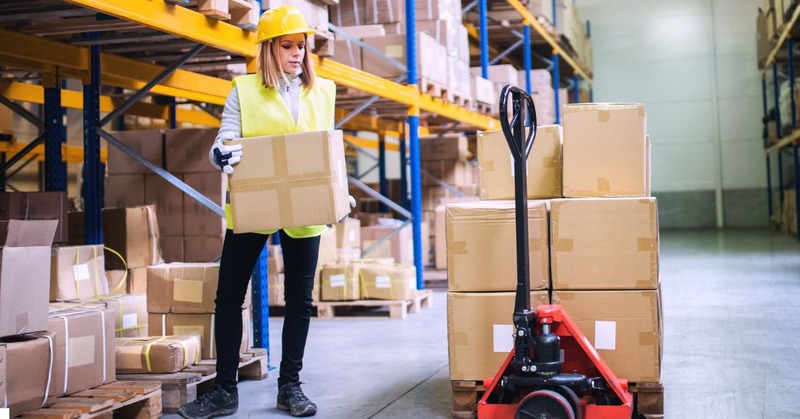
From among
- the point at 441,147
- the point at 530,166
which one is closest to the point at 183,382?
the point at 530,166

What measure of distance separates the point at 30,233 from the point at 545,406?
83.7 inches

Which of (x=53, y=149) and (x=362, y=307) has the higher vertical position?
(x=53, y=149)

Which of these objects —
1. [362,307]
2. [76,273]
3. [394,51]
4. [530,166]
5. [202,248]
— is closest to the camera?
[530,166]

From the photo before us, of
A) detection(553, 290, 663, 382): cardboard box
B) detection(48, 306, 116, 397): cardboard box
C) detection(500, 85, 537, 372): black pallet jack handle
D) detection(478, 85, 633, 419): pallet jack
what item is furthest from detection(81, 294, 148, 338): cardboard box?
detection(553, 290, 663, 382): cardboard box

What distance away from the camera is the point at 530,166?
4.20 meters

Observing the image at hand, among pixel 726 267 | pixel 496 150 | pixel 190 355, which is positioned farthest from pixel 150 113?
pixel 726 267

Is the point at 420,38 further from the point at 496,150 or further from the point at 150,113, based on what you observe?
the point at 496,150

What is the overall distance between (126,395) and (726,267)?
30.4 ft

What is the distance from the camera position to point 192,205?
6.37 metres

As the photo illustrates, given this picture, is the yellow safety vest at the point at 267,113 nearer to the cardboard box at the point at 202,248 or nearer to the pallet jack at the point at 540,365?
the pallet jack at the point at 540,365

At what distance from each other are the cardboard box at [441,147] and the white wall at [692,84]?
10.0 metres

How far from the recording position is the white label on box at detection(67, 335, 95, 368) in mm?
3738

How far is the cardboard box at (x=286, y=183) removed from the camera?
149 inches

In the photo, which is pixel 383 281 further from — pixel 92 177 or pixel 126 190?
pixel 92 177
